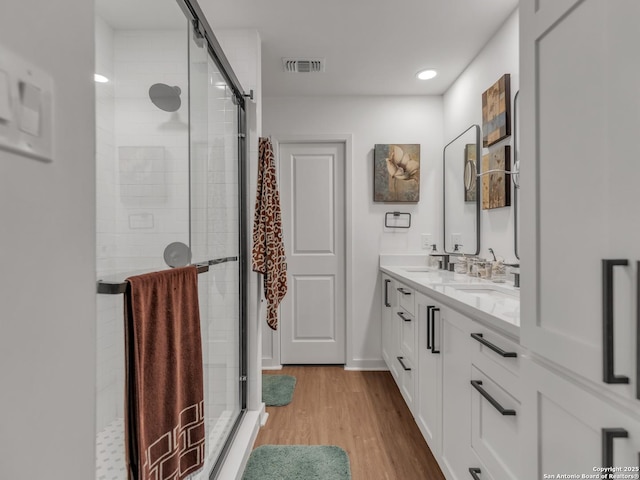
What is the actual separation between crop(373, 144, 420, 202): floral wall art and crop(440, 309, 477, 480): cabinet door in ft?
5.88

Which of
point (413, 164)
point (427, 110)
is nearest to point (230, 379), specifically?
point (413, 164)

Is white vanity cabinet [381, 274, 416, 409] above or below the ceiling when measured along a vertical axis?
below

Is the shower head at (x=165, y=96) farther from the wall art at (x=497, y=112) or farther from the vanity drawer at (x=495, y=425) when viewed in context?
the wall art at (x=497, y=112)

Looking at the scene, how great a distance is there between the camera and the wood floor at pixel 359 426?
1823 millimetres

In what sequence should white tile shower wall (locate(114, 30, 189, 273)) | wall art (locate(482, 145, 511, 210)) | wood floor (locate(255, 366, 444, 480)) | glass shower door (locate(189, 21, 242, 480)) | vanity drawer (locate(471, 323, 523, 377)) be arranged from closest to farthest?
vanity drawer (locate(471, 323, 523, 377)) → white tile shower wall (locate(114, 30, 189, 273)) → glass shower door (locate(189, 21, 242, 480)) → wood floor (locate(255, 366, 444, 480)) → wall art (locate(482, 145, 511, 210))

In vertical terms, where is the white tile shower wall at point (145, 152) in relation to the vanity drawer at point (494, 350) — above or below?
above

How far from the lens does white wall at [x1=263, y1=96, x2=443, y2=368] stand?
10.6 ft

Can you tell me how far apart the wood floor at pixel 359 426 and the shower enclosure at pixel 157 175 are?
1.69ft

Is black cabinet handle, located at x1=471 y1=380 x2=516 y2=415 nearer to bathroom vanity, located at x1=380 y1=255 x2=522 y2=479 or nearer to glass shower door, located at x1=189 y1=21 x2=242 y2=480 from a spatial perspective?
bathroom vanity, located at x1=380 y1=255 x2=522 y2=479

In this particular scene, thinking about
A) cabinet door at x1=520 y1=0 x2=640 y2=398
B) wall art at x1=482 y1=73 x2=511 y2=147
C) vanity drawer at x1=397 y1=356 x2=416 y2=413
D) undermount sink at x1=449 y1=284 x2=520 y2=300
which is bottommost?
vanity drawer at x1=397 y1=356 x2=416 y2=413

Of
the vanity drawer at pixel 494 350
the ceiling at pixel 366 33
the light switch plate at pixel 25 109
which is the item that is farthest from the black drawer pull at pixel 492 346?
the ceiling at pixel 366 33

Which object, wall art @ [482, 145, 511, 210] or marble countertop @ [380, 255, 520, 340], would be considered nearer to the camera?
marble countertop @ [380, 255, 520, 340]

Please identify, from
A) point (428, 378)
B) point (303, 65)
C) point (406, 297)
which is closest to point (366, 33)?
point (303, 65)

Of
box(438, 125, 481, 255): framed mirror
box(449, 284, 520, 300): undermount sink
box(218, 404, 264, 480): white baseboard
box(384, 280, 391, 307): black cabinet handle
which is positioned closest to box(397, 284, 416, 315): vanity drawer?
box(449, 284, 520, 300): undermount sink
